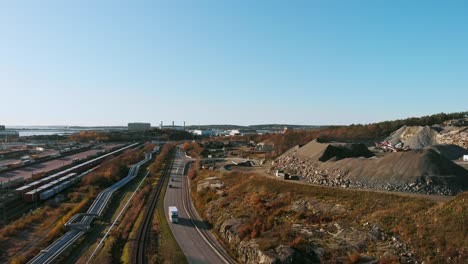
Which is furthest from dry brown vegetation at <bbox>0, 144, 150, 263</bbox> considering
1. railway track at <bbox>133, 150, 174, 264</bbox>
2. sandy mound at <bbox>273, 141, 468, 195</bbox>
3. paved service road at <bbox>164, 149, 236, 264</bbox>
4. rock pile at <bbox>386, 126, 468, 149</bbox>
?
rock pile at <bbox>386, 126, 468, 149</bbox>

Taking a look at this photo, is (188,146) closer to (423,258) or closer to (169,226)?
(169,226)

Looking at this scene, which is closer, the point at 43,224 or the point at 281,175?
the point at 43,224

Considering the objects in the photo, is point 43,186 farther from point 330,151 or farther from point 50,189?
point 330,151

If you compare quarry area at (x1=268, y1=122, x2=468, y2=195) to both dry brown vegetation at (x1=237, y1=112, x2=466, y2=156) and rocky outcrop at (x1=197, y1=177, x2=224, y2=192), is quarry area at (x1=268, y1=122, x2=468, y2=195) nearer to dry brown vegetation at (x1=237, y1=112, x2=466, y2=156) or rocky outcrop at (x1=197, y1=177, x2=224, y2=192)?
rocky outcrop at (x1=197, y1=177, x2=224, y2=192)

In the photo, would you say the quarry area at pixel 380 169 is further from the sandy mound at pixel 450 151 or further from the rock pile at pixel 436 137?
the rock pile at pixel 436 137

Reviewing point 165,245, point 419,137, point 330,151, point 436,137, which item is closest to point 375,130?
point 419,137

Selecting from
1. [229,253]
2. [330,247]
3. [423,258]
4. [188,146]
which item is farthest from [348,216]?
[188,146]

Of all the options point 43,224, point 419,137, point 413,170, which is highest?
point 419,137
